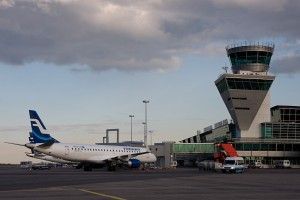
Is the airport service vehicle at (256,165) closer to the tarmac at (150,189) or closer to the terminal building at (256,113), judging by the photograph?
the terminal building at (256,113)

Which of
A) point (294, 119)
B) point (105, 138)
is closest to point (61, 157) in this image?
point (294, 119)

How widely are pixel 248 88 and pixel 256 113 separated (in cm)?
740

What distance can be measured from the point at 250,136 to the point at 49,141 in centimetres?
7056

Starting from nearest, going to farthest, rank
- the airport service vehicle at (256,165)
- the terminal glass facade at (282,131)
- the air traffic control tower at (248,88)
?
the airport service vehicle at (256,165)
the air traffic control tower at (248,88)
the terminal glass facade at (282,131)

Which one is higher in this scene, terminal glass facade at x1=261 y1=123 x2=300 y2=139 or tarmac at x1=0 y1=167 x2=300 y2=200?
terminal glass facade at x1=261 y1=123 x2=300 y2=139

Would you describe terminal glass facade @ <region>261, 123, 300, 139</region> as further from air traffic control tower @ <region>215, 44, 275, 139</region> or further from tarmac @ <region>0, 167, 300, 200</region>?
tarmac @ <region>0, 167, 300, 200</region>

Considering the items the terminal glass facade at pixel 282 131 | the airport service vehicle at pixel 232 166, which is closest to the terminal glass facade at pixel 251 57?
the terminal glass facade at pixel 282 131

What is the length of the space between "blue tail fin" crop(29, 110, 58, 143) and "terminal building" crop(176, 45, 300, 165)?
61.1 metres

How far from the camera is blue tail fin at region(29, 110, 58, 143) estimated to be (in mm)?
84312

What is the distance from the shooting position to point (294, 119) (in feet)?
481

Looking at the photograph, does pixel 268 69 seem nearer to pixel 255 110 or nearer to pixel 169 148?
pixel 255 110

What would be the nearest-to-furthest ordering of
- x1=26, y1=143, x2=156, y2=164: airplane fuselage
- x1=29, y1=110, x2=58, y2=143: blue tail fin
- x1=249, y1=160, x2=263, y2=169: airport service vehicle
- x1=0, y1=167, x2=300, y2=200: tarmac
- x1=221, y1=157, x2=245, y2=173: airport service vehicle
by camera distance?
x1=0, y1=167, x2=300, y2=200: tarmac, x1=221, y1=157, x2=245, y2=173: airport service vehicle, x1=26, y1=143, x2=156, y2=164: airplane fuselage, x1=29, y1=110, x2=58, y2=143: blue tail fin, x1=249, y1=160, x2=263, y2=169: airport service vehicle

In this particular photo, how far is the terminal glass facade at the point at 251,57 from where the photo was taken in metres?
137

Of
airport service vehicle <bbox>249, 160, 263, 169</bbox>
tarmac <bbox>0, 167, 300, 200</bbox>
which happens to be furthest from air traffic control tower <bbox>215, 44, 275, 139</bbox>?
tarmac <bbox>0, 167, 300, 200</bbox>
